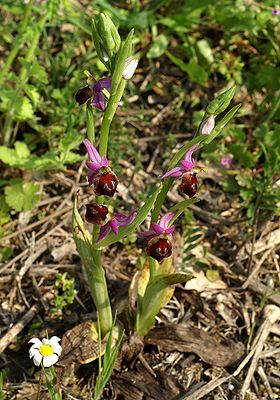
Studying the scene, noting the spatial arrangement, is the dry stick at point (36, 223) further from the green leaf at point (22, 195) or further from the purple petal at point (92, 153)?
the purple petal at point (92, 153)

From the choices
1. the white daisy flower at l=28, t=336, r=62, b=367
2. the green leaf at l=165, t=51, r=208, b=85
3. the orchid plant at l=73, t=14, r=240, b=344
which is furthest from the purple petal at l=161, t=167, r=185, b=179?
the green leaf at l=165, t=51, r=208, b=85

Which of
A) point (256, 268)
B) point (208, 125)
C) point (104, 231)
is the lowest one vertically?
point (256, 268)

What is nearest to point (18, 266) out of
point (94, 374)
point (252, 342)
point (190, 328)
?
point (94, 374)

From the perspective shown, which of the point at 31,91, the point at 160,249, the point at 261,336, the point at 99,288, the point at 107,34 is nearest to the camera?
the point at 107,34

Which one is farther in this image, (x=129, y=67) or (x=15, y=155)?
(x=15, y=155)

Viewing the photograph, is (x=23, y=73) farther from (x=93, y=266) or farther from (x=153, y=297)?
(x=153, y=297)

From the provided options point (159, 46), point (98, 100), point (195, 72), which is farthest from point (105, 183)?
point (159, 46)

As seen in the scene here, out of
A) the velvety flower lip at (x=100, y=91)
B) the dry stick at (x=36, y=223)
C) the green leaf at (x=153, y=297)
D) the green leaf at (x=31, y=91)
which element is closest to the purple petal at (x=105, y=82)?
the velvety flower lip at (x=100, y=91)

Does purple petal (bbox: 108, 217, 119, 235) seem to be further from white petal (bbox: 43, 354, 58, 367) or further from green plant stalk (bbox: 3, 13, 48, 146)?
green plant stalk (bbox: 3, 13, 48, 146)
